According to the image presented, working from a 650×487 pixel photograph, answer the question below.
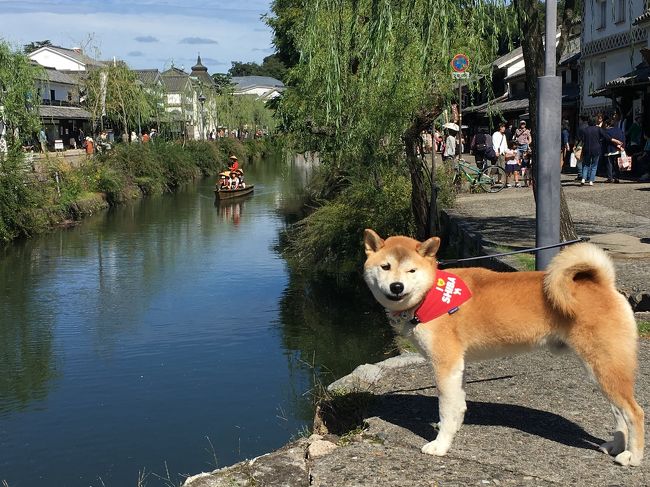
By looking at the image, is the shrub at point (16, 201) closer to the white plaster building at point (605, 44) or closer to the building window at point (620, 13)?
the white plaster building at point (605, 44)

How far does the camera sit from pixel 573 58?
123 ft

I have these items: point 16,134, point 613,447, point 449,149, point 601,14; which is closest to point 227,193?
point 16,134

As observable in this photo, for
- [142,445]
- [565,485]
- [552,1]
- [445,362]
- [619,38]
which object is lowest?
[142,445]

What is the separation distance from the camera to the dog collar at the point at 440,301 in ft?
16.0

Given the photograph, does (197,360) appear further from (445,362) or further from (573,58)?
(573,58)

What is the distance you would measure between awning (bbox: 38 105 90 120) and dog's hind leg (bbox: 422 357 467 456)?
52.2 meters

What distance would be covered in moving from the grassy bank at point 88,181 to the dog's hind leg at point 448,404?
64.7ft

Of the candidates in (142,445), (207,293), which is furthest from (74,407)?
(207,293)

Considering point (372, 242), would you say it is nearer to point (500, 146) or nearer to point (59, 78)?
point (500, 146)

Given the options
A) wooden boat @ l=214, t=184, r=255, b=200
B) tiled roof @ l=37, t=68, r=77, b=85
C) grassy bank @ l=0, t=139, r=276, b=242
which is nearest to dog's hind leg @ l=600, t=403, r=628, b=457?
grassy bank @ l=0, t=139, r=276, b=242

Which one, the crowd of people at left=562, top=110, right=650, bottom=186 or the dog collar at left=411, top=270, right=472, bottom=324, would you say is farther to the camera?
the crowd of people at left=562, top=110, right=650, bottom=186

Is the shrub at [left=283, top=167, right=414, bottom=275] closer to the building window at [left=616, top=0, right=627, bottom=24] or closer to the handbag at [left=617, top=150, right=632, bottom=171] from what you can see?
Answer: the handbag at [left=617, top=150, right=632, bottom=171]

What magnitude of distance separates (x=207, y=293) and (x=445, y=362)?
1312 cm

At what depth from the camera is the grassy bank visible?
79.2 ft
